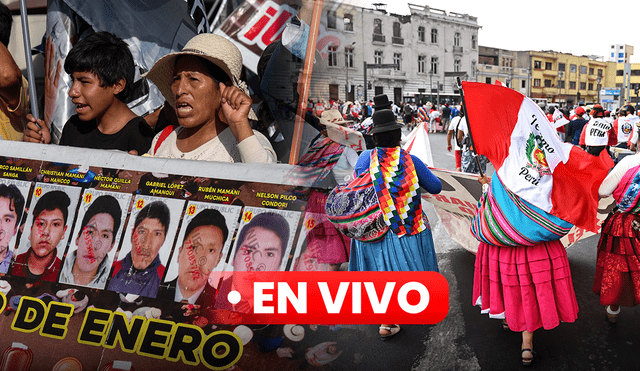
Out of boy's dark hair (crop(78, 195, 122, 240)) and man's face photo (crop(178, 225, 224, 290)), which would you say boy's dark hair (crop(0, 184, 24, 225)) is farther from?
man's face photo (crop(178, 225, 224, 290))

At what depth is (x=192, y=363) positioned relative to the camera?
5.47 feet

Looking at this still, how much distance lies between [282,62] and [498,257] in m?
1.71

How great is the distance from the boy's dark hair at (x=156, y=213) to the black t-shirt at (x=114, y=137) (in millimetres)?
585

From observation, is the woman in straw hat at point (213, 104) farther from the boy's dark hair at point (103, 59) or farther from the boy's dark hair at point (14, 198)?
the boy's dark hair at point (14, 198)

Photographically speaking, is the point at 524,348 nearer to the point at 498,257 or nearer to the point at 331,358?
the point at 498,257

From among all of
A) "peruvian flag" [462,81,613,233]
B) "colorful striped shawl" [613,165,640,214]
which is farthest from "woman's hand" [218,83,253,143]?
"colorful striped shawl" [613,165,640,214]

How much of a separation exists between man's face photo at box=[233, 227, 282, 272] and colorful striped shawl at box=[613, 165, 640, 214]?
229cm

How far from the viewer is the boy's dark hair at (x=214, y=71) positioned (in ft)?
6.13

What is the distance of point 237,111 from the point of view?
180cm

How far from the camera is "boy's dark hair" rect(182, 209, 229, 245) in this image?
1.67 meters

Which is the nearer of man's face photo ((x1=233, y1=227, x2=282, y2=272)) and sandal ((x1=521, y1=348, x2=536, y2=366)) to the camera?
man's face photo ((x1=233, y1=227, x2=282, y2=272))

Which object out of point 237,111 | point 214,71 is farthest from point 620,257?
point 214,71

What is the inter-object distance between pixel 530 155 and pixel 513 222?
37 cm

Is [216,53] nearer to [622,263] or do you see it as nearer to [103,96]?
[103,96]
